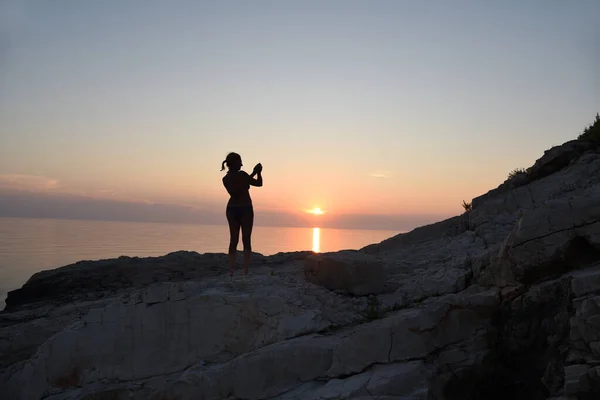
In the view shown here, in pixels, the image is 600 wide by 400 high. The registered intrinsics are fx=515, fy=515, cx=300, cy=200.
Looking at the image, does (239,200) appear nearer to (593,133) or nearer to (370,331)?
(370,331)

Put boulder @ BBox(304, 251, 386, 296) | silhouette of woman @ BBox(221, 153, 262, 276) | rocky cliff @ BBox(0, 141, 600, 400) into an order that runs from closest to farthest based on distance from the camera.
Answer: rocky cliff @ BBox(0, 141, 600, 400) < boulder @ BBox(304, 251, 386, 296) < silhouette of woman @ BBox(221, 153, 262, 276)

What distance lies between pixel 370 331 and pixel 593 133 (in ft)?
27.3

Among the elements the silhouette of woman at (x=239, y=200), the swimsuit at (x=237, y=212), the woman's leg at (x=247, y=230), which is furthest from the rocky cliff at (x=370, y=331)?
the swimsuit at (x=237, y=212)

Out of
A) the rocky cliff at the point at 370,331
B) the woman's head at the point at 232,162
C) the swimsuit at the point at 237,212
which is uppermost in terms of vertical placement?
the woman's head at the point at 232,162

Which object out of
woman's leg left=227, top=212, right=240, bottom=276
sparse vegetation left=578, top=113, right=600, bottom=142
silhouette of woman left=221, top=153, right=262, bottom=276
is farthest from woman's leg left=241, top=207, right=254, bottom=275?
sparse vegetation left=578, top=113, right=600, bottom=142

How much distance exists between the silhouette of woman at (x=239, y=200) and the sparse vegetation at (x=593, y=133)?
312 inches

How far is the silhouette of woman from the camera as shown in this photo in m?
10.7

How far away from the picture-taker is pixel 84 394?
8414 millimetres

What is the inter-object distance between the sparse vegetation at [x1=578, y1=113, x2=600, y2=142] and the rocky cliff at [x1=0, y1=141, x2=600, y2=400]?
125 cm

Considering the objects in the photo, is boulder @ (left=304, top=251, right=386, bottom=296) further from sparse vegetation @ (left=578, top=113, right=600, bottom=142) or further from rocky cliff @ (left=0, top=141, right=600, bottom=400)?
sparse vegetation @ (left=578, top=113, right=600, bottom=142)

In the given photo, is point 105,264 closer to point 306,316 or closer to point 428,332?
point 306,316

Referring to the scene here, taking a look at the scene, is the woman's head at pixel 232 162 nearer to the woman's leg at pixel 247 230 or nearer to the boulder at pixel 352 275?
the woman's leg at pixel 247 230

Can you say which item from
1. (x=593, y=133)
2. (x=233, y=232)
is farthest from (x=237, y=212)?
(x=593, y=133)

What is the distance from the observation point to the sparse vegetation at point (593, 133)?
476 inches
